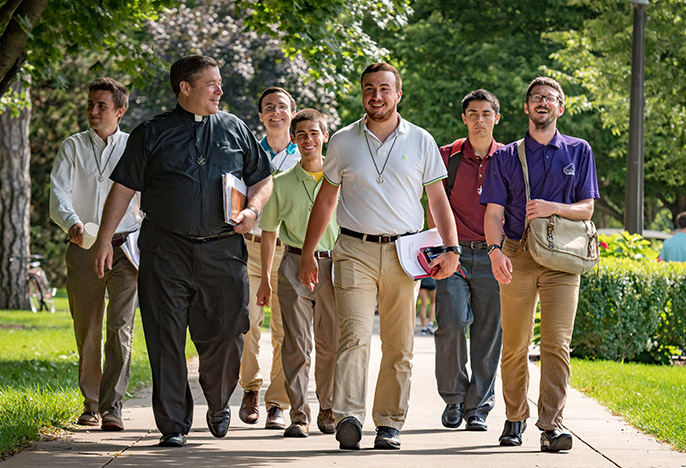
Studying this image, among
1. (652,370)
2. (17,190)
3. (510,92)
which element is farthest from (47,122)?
(652,370)

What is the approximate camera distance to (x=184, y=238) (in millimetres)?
6812

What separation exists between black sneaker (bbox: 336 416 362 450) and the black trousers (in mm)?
738

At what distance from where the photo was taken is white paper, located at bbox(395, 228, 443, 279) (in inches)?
275

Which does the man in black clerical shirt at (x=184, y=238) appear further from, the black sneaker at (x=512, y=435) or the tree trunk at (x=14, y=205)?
the tree trunk at (x=14, y=205)

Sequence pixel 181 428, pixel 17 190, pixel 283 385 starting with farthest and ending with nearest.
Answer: pixel 17 190
pixel 283 385
pixel 181 428

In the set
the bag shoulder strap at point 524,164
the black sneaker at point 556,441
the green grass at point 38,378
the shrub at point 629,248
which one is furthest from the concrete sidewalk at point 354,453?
the shrub at point 629,248

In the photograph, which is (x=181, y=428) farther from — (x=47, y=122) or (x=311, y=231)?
(x=47, y=122)

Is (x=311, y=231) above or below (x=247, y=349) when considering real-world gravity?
above

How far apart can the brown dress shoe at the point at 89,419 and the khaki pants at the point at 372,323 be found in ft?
6.04

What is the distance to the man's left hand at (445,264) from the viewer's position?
6.99 meters

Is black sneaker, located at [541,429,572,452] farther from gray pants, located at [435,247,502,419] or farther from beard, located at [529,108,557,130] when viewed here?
beard, located at [529,108,557,130]

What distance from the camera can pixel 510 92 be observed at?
2906cm

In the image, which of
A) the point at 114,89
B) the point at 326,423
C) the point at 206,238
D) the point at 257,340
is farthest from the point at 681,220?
the point at 206,238

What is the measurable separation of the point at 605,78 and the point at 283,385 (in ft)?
54.2
